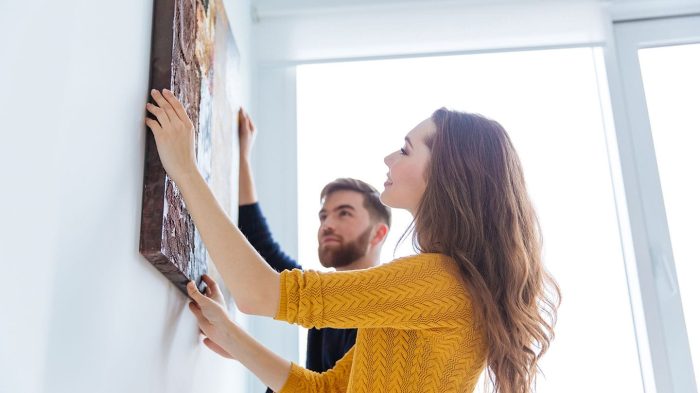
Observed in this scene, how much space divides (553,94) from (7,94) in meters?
2.12

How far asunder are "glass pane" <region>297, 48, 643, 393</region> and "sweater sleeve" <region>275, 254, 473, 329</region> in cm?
116

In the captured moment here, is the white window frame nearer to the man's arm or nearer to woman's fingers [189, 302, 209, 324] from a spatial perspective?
the man's arm

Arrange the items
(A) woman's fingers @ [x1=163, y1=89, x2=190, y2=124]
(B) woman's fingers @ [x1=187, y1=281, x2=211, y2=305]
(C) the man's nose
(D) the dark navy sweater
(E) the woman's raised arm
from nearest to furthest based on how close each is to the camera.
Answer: (E) the woman's raised arm → (A) woman's fingers @ [x1=163, y1=89, x2=190, y2=124] → (B) woman's fingers @ [x1=187, y1=281, x2=211, y2=305] → (D) the dark navy sweater → (C) the man's nose

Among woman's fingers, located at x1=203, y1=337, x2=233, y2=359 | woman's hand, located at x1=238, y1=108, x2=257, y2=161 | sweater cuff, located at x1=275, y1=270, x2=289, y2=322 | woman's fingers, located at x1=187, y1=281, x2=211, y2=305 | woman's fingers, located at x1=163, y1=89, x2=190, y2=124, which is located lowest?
woman's fingers, located at x1=203, y1=337, x2=233, y2=359

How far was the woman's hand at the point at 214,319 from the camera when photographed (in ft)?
4.73

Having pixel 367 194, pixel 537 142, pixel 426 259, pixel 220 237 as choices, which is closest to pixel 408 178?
pixel 426 259

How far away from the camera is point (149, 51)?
1.23m

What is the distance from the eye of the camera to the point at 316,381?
1536 millimetres

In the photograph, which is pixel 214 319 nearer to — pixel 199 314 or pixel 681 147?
pixel 199 314

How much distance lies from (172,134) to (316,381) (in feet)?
2.14

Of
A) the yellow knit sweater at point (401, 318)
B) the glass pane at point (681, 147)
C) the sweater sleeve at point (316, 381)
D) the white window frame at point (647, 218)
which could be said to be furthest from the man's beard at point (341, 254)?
the glass pane at point (681, 147)

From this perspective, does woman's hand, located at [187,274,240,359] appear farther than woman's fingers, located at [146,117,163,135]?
Yes

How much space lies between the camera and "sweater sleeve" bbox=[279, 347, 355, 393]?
5.01 ft

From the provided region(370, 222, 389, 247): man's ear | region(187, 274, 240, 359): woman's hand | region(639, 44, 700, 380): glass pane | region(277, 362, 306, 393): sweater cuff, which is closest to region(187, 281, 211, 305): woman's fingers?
region(187, 274, 240, 359): woman's hand
